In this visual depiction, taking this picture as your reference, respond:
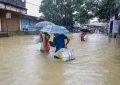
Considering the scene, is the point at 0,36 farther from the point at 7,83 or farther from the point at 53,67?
the point at 7,83

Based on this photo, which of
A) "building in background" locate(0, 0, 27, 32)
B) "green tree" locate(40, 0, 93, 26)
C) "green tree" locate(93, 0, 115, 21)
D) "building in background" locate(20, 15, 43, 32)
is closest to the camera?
"building in background" locate(0, 0, 27, 32)

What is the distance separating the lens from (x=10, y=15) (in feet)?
108

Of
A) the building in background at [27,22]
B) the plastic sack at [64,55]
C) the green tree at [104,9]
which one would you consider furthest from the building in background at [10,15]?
the plastic sack at [64,55]

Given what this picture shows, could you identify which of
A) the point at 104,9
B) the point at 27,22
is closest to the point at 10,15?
the point at 27,22

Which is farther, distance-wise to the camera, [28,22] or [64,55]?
[28,22]

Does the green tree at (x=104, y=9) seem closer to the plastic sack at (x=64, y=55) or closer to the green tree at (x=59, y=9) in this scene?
the green tree at (x=59, y=9)

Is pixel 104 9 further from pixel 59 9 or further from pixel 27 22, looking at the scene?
pixel 59 9

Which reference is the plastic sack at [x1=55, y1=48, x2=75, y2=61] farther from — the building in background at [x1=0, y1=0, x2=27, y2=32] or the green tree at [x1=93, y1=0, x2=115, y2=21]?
the green tree at [x1=93, y1=0, x2=115, y2=21]

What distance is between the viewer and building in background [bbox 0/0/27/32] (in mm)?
32834

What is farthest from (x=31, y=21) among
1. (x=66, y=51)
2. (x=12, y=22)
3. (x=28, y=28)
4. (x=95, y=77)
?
(x=95, y=77)

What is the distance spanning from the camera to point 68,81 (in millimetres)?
7738

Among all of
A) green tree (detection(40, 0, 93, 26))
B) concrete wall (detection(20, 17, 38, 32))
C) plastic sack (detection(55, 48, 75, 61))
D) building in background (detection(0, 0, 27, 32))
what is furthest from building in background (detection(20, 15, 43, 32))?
plastic sack (detection(55, 48, 75, 61))

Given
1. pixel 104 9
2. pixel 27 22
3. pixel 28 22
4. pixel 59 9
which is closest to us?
pixel 104 9

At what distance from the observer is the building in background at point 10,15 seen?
32834mm
